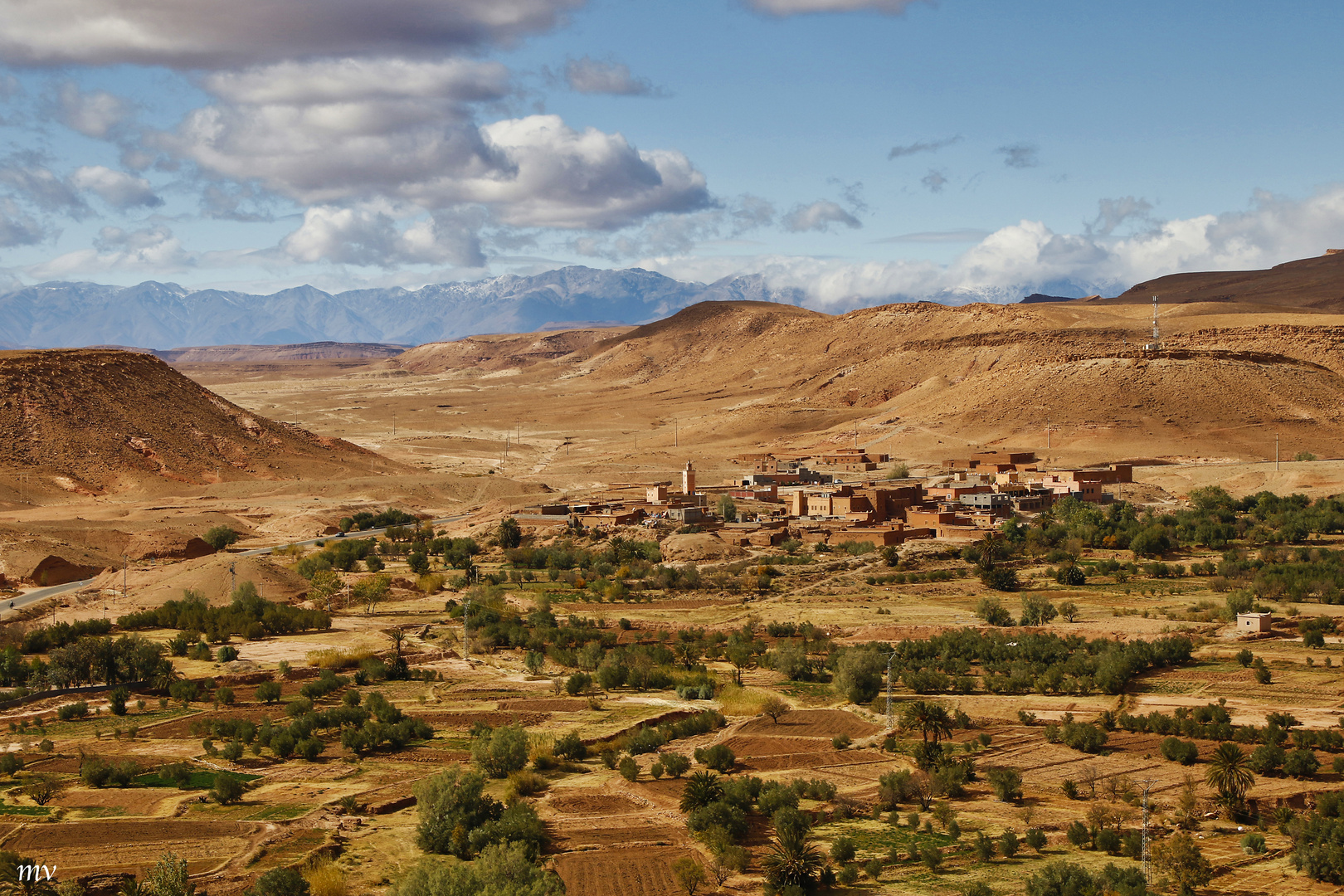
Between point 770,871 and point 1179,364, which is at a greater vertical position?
point 1179,364

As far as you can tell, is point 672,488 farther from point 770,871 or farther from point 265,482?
point 770,871

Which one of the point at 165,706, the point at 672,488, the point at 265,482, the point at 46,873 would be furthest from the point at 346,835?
the point at 265,482

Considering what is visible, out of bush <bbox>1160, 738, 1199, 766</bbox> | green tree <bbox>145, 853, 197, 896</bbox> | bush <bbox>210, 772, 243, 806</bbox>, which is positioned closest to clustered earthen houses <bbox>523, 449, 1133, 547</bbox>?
bush <bbox>1160, 738, 1199, 766</bbox>

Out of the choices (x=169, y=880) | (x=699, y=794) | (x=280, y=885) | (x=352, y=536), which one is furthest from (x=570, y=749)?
(x=352, y=536)

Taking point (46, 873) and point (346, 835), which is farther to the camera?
point (346, 835)

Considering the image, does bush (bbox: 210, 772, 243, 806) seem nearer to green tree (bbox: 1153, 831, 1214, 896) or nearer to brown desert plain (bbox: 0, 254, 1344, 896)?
brown desert plain (bbox: 0, 254, 1344, 896)

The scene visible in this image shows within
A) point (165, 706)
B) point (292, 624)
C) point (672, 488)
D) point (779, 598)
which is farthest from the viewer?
point (672, 488)

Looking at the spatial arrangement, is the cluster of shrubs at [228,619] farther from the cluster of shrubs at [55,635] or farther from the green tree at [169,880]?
the green tree at [169,880]

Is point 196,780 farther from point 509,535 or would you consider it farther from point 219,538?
point 509,535

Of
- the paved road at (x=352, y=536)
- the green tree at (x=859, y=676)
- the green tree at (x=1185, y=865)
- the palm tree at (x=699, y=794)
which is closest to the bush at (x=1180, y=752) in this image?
the green tree at (x=1185, y=865)
